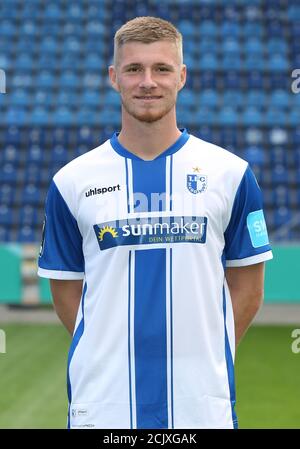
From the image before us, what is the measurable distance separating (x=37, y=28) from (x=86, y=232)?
1359 cm

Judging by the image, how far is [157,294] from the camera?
1.94 metres

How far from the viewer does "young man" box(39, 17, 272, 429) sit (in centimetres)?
194

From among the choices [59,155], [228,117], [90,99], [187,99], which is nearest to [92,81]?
[90,99]

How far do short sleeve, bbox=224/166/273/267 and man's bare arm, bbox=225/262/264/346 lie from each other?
0.15ft

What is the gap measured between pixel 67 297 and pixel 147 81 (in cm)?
71

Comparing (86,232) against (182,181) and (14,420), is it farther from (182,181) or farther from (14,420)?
(14,420)

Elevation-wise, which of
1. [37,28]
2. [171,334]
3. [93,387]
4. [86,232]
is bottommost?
[93,387]

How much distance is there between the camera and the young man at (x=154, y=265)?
6.36ft

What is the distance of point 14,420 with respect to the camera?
193 inches

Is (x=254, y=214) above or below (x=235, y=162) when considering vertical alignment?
below

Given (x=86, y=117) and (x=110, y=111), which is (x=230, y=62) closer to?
(x=110, y=111)
